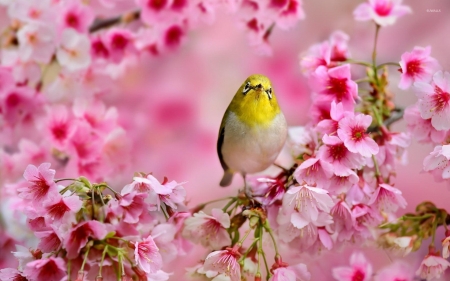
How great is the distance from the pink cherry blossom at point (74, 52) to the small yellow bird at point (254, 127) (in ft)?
0.82

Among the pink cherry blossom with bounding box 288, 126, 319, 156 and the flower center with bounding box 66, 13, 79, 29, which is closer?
the pink cherry blossom with bounding box 288, 126, 319, 156

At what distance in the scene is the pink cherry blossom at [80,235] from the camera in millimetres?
428

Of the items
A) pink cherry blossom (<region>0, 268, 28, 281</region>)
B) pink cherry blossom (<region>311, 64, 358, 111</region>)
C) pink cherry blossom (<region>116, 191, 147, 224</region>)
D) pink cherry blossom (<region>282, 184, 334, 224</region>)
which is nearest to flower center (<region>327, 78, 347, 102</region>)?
pink cherry blossom (<region>311, 64, 358, 111</region>)

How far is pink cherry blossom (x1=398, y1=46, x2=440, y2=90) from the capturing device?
496mm

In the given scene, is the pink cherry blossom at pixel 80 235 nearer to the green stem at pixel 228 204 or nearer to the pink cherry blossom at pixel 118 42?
the green stem at pixel 228 204

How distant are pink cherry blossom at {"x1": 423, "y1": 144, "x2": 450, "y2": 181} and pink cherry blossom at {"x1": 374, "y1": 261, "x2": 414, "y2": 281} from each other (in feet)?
0.38

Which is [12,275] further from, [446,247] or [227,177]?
[446,247]

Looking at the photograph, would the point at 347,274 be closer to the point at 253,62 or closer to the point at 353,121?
the point at 353,121

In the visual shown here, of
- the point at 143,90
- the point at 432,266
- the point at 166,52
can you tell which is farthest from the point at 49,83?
the point at 432,266

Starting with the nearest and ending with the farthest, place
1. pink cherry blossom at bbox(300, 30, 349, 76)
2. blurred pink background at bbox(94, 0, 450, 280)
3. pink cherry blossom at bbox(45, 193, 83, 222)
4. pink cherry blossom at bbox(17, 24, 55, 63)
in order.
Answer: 1. pink cherry blossom at bbox(45, 193, 83, 222)
2. pink cherry blossom at bbox(300, 30, 349, 76)
3. pink cherry blossom at bbox(17, 24, 55, 63)
4. blurred pink background at bbox(94, 0, 450, 280)

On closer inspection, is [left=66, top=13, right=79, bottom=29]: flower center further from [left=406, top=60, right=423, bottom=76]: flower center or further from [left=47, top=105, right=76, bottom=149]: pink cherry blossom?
[left=406, top=60, right=423, bottom=76]: flower center

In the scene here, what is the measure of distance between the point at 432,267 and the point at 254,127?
204mm

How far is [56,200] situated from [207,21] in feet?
1.16

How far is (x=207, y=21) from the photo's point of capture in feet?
2.27
